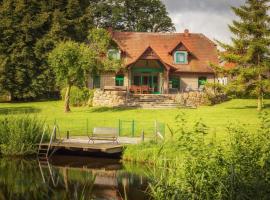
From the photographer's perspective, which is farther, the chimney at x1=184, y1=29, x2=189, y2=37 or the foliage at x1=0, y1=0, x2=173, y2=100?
the chimney at x1=184, y1=29, x2=189, y2=37

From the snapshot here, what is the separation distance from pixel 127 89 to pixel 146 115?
10125 mm

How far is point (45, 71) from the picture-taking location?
5088 cm

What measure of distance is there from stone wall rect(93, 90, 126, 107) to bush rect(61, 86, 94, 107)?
68cm

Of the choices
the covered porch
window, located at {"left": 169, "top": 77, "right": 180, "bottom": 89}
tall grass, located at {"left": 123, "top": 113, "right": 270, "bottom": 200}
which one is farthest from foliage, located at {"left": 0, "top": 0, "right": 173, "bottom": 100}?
tall grass, located at {"left": 123, "top": 113, "right": 270, "bottom": 200}

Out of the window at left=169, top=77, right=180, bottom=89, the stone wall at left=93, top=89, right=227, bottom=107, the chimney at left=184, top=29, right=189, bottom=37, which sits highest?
the chimney at left=184, top=29, right=189, bottom=37

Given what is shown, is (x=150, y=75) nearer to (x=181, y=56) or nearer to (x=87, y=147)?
(x=181, y=56)

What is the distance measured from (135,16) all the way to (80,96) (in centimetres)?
2989

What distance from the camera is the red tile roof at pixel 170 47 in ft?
173

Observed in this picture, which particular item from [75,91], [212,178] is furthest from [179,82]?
[212,178]

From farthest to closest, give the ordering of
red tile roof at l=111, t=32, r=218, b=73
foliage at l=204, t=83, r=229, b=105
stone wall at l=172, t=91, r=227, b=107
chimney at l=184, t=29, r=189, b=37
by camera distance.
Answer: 1. chimney at l=184, t=29, r=189, b=37
2. red tile roof at l=111, t=32, r=218, b=73
3. stone wall at l=172, t=91, r=227, b=107
4. foliage at l=204, t=83, r=229, b=105

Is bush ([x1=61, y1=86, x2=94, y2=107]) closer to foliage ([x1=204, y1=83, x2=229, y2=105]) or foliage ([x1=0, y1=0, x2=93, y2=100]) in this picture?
foliage ([x1=0, y1=0, x2=93, y2=100])

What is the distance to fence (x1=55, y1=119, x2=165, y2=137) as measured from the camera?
28.1 m

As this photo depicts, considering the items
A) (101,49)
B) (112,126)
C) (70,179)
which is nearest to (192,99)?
(101,49)

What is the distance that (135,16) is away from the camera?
71938 millimetres
